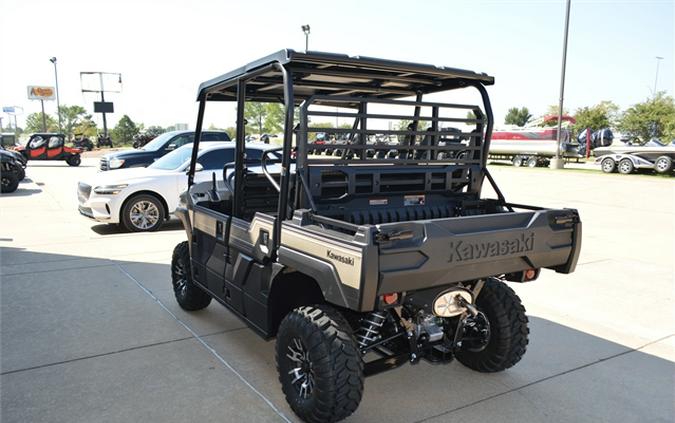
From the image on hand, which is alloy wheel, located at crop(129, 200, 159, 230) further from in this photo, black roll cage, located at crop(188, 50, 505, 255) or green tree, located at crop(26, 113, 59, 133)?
green tree, located at crop(26, 113, 59, 133)

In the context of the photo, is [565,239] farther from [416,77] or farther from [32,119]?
[32,119]

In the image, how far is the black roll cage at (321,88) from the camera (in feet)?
9.62

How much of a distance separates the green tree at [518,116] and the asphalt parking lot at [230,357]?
8595cm

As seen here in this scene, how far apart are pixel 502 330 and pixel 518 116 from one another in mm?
90999

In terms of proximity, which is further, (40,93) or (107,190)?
(40,93)

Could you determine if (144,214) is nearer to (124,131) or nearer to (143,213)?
(143,213)

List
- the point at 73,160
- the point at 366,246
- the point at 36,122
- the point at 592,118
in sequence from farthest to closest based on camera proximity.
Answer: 1. the point at 36,122
2. the point at 592,118
3. the point at 73,160
4. the point at 366,246

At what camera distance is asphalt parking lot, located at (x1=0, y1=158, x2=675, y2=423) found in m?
3.07

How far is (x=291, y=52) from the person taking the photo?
2811 mm

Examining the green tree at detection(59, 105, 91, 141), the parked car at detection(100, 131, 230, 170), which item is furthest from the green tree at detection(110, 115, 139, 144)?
the parked car at detection(100, 131, 230, 170)

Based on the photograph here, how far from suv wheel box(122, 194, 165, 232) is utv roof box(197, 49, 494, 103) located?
4.70m

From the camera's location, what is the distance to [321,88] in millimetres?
4062

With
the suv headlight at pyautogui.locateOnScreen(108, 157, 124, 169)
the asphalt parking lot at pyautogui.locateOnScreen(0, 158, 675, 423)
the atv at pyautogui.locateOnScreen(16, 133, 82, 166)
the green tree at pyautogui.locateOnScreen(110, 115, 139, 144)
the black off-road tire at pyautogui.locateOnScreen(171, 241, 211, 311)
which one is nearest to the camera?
the asphalt parking lot at pyautogui.locateOnScreen(0, 158, 675, 423)

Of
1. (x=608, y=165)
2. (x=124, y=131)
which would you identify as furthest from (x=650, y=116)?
(x=124, y=131)
